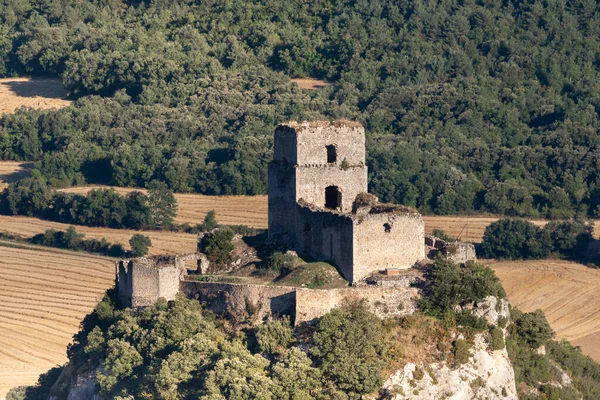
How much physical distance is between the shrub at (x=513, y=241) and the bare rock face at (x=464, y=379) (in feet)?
82.8

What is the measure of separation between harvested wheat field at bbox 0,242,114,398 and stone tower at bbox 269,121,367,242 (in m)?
15.5

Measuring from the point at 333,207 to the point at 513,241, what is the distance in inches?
915

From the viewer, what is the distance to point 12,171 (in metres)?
91.5

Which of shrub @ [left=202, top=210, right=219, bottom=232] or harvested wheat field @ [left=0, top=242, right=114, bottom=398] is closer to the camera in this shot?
harvested wheat field @ [left=0, top=242, right=114, bottom=398]

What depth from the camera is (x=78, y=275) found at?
7525 cm

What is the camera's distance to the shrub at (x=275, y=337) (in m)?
49.7

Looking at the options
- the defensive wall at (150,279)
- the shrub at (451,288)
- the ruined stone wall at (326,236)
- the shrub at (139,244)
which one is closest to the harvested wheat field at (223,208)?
the shrub at (139,244)

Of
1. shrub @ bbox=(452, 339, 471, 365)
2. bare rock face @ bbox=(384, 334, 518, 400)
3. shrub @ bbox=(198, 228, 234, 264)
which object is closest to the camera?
bare rock face @ bbox=(384, 334, 518, 400)

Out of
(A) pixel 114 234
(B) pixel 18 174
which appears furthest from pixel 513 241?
(B) pixel 18 174

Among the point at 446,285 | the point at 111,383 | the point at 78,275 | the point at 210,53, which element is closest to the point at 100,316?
the point at 111,383

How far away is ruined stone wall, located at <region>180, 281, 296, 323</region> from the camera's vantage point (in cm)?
5062

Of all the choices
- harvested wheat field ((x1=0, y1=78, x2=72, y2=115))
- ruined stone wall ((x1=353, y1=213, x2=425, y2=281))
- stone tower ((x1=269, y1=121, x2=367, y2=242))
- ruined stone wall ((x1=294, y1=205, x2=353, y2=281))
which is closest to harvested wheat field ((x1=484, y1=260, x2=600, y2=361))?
stone tower ((x1=269, y1=121, x2=367, y2=242))

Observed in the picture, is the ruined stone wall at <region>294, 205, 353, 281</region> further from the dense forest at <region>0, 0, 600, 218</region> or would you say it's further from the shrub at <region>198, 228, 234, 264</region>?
the dense forest at <region>0, 0, 600, 218</region>

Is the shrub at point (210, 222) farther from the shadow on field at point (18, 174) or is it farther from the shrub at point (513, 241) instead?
the shadow on field at point (18, 174)
